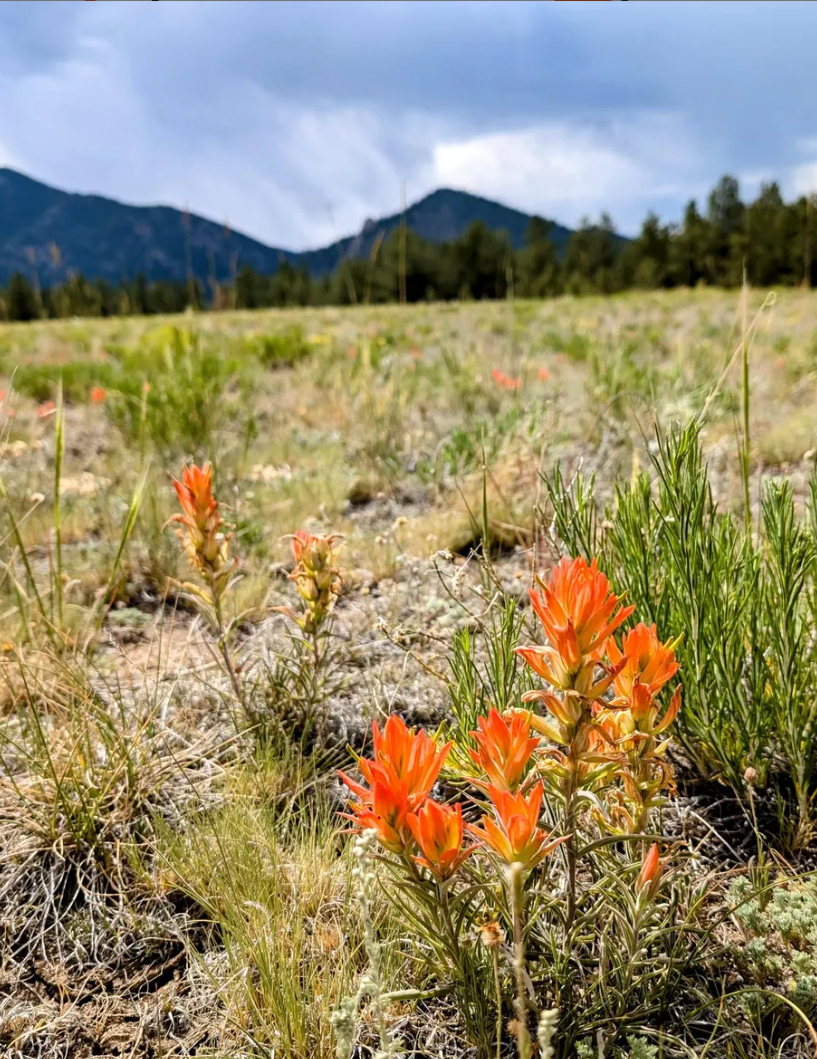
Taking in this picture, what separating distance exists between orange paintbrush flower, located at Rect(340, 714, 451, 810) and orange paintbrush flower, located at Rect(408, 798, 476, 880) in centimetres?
2

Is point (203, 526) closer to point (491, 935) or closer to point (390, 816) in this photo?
point (390, 816)

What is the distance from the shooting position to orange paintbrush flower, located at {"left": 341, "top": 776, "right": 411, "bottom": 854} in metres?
0.69

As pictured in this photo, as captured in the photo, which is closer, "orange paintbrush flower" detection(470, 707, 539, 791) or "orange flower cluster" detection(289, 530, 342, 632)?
"orange paintbrush flower" detection(470, 707, 539, 791)

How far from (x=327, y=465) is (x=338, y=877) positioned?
251 cm

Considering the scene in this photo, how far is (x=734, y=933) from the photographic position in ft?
3.50

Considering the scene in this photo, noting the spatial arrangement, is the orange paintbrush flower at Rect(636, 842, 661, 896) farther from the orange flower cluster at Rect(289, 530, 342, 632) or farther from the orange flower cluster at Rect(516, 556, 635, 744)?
the orange flower cluster at Rect(289, 530, 342, 632)

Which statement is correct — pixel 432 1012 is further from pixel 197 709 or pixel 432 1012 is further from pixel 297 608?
pixel 297 608

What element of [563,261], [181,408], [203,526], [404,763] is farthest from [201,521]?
[563,261]

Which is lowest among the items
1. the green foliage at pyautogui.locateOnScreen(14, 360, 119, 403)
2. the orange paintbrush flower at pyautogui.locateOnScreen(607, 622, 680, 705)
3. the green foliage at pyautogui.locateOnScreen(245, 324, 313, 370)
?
the orange paintbrush flower at pyautogui.locateOnScreen(607, 622, 680, 705)

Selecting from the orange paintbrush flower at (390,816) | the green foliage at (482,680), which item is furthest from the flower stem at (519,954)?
the green foliage at (482,680)

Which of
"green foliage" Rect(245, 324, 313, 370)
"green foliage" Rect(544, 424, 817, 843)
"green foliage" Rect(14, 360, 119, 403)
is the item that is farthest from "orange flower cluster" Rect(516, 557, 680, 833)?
"green foliage" Rect(245, 324, 313, 370)

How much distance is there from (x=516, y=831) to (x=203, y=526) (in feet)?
2.91

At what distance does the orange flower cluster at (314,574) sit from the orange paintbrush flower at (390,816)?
0.66 m

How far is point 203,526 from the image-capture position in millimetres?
1325
